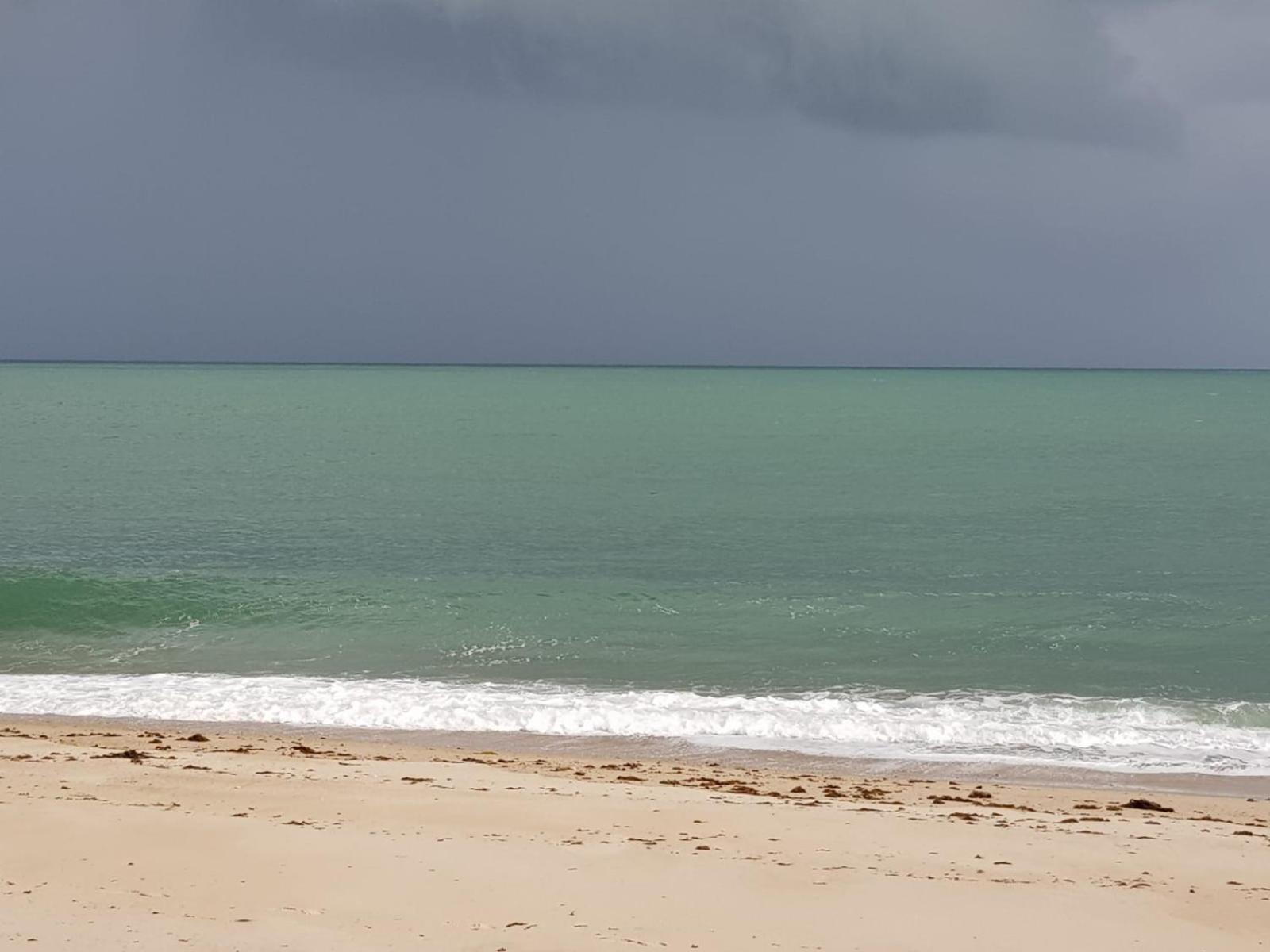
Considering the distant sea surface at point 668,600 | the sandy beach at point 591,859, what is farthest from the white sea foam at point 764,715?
the sandy beach at point 591,859

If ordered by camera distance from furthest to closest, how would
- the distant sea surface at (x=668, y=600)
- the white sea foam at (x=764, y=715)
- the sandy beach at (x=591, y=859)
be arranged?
the distant sea surface at (x=668, y=600) < the white sea foam at (x=764, y=715) < the sandy beach at (x=591, y=859)

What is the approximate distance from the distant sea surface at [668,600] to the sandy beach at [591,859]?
270 centimetres

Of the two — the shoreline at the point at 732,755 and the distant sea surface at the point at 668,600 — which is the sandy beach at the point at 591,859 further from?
the distant sea surface at the point at 668,600

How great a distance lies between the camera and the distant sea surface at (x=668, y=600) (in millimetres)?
15227

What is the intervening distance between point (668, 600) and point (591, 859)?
42.0 ft

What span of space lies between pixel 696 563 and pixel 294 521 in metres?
11.9

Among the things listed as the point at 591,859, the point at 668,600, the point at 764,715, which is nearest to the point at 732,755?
the point at 764,715

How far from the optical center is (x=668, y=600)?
859 inches

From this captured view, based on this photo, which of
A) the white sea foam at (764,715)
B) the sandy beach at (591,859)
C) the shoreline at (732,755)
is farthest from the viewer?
the white sea foam at (764,715)

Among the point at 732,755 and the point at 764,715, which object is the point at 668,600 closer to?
the point at 764,715

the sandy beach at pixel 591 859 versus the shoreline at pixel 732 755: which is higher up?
the sandy beach at pixel 591 859

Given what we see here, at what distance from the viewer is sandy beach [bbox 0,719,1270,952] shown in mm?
7645

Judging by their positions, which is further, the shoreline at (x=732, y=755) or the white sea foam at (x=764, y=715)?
the white sea foam at (x=764, y=715)

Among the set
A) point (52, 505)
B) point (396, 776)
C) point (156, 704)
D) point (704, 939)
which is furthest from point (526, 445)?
point (704, 939)
